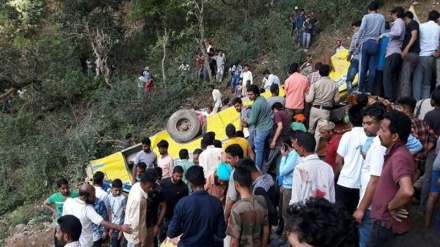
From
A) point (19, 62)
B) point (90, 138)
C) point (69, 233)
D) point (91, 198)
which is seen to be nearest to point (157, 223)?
point (91, 198)

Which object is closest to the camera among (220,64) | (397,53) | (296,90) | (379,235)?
(379,235)

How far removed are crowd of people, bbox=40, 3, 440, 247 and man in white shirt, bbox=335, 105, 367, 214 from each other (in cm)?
1

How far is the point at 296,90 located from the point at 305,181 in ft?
11.4

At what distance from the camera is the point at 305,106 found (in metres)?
7.18

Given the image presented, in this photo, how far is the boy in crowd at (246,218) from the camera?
139 inches

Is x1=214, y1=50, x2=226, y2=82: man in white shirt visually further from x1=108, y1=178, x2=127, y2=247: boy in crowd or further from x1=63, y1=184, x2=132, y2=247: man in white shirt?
x1=63, y1=184, x2=132, y2=247: man in white shirt

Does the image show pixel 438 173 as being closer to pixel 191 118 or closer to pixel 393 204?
pixel 393 204

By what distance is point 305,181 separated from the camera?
12.2 feet

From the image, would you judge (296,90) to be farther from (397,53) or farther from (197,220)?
(197,220)

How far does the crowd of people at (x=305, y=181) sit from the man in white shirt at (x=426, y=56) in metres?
0.02

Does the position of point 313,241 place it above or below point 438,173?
above

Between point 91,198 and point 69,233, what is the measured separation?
1.43 metres


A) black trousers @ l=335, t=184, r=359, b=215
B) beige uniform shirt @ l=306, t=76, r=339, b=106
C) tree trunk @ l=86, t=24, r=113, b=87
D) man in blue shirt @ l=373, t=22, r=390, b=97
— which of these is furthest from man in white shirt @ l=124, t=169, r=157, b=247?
tree trunk @ l=86, t=24, r=113, b=87

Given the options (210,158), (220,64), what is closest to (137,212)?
(210,158)
